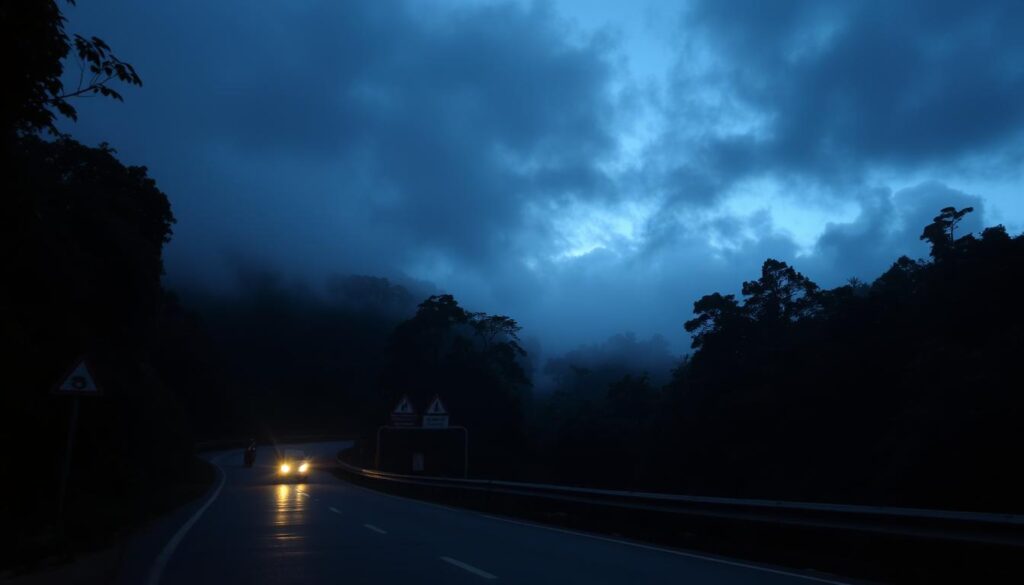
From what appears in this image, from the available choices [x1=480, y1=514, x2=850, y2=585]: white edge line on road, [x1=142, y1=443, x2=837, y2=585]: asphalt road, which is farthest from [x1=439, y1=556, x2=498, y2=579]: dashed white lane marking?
[x1=480, y1=514, x2=850, y2=585]: white edge line on road

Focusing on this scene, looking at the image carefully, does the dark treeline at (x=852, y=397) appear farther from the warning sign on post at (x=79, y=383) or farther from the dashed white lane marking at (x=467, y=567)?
the warning sign on post at (x=79, y=383)

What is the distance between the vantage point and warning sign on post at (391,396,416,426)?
29.2 meters

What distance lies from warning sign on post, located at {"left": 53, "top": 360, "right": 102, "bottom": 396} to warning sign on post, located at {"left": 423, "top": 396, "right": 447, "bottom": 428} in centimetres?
1500

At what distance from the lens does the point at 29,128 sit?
8.44m

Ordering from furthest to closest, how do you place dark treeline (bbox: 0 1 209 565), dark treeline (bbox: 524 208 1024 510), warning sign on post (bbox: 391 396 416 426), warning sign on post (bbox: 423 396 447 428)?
warning sign on post (bbox: 391 396 416 426)
warning sign on post (bbox: 423 396 447 428)
dark treeline (bbox: 524 208 1024 510)
dark treeline (bbox: 0 1 209 565)

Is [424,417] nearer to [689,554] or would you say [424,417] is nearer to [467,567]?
[689,554]

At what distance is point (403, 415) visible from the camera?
29297mm

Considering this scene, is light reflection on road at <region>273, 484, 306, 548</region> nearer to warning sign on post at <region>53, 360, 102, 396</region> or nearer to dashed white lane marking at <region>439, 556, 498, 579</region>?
dashed white lane marking at <region>439, 556, 498, 579</region>

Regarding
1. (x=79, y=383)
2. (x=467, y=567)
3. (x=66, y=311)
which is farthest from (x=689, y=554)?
(x=66, y=311)

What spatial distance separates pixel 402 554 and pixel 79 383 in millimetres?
6243

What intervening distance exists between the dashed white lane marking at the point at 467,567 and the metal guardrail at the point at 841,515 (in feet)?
13.6

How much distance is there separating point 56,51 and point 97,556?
7648 millimetres

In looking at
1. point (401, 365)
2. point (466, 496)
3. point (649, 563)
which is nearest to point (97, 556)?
point (649, 563)

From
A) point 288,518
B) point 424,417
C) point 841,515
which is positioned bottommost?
point 288,518
